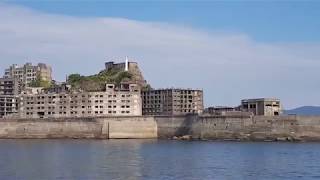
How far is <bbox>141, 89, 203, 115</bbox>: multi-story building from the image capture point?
162 m

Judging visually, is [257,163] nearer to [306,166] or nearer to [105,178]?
[306,166]

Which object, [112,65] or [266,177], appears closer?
[266,177]

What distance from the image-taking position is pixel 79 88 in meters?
167

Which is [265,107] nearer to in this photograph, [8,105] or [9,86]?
[8,105]

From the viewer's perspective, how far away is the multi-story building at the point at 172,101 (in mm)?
162375

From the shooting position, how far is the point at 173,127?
131 meters

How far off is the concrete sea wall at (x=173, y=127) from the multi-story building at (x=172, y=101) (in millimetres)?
30293

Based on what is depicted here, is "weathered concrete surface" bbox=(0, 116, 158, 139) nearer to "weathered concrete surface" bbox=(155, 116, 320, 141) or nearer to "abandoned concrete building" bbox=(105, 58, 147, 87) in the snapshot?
"weathered concrete surface" bbox=(155, 116, 320, 141)

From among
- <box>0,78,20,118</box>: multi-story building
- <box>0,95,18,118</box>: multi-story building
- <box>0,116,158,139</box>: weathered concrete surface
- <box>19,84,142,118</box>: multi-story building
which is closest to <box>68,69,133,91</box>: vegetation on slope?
<box>19,84,142,118</box>: multi-story building

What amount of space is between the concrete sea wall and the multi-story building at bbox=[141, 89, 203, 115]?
30293 millimetres

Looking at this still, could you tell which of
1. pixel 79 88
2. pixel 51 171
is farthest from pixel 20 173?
pixel 79 88

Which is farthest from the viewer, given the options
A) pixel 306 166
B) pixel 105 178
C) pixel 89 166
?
pixel 306 166

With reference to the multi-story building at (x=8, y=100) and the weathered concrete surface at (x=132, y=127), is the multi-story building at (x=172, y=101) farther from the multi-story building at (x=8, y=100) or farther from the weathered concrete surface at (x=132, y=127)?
A: the multi-story building at (x=8, y=100)

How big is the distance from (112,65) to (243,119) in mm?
82545
